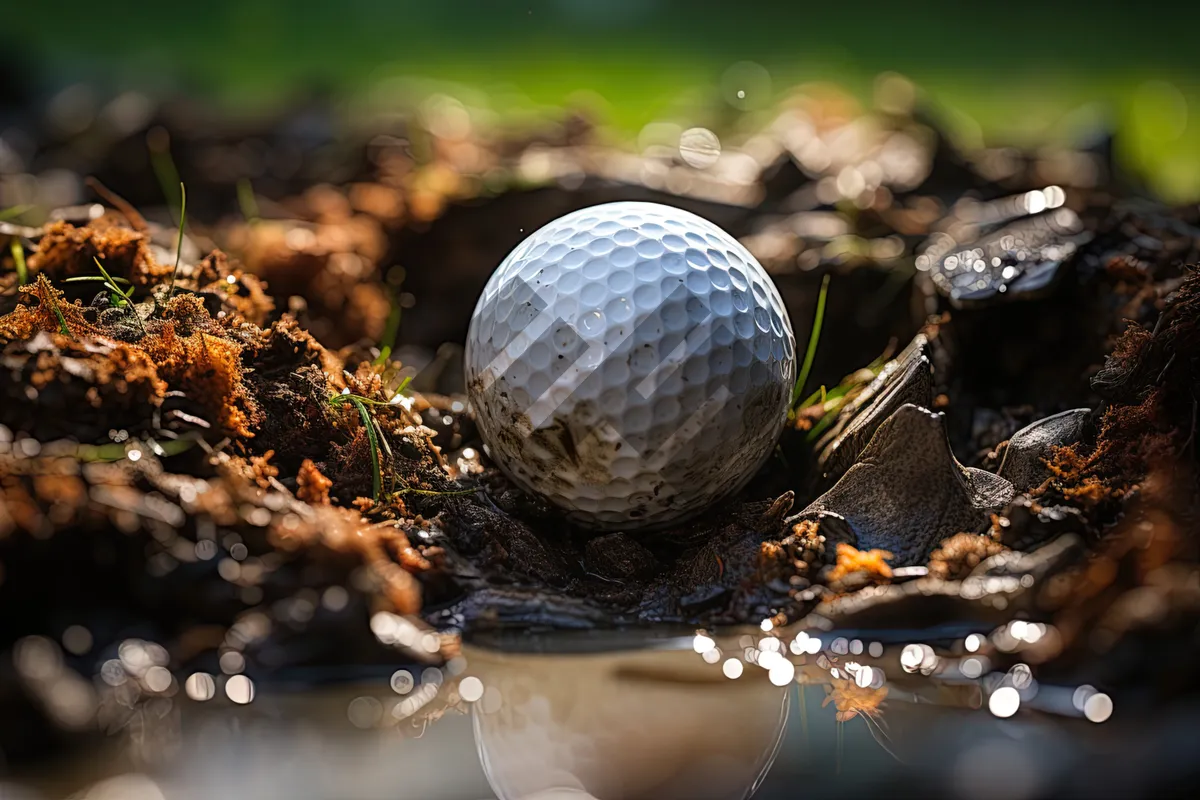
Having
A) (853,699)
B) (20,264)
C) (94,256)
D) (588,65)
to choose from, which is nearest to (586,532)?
(853,699)

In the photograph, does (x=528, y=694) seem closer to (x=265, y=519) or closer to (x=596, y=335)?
(x=265, y=519)

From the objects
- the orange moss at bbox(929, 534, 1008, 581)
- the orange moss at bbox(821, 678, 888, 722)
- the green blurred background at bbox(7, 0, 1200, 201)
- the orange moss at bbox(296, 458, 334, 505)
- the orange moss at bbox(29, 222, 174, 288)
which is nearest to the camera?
the orange moss at bbox(821, 678, 888, 722)

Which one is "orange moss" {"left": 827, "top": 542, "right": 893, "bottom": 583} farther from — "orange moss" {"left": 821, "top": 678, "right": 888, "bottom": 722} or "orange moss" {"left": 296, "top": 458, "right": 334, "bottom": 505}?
"orange moss" {"left": 296, "top": 458, "right": 334, "bottom": 505}

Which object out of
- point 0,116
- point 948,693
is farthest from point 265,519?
point 0,116

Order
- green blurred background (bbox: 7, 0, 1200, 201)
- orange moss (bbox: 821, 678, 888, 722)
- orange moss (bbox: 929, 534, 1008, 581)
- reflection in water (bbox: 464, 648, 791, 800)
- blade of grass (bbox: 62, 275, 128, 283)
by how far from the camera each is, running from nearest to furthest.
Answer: reflection in water (bbox: 464, 648, 791, 800)
orange moss (bbox: 821, 678, 888, 722)
orange moss (bbox: 929, 534, 1008, 581)
blade of grass (bbox: 62, 275, 128, 283)
green blurred background (bbox: 7, 0, 1200, 201)

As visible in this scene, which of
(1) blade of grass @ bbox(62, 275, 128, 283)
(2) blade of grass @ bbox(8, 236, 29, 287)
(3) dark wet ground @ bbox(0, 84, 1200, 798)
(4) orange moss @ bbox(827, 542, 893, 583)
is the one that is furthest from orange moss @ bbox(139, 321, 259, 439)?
(4) orange moss @ bbox(827, 542, 893, 583)
